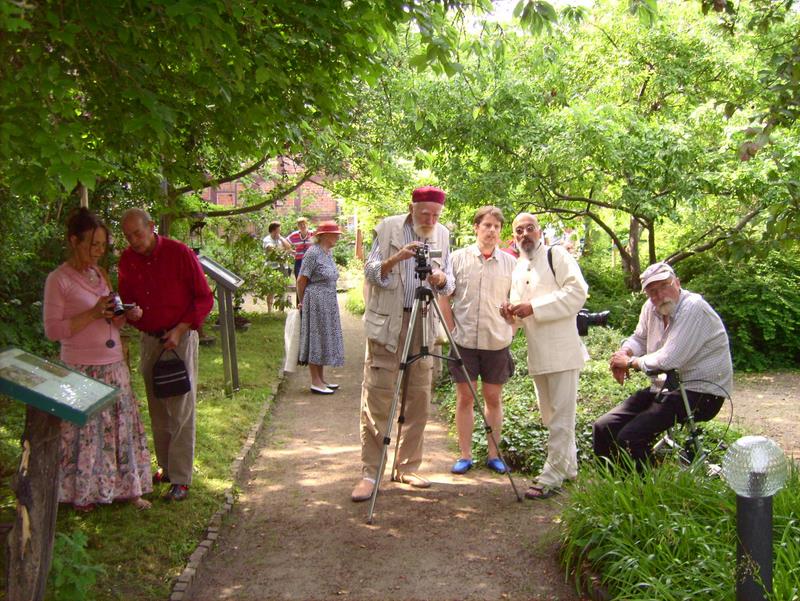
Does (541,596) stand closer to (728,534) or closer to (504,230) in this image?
(728,534)

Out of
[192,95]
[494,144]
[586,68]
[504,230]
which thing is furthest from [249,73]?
[586,68]

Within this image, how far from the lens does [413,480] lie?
6180 millimetres

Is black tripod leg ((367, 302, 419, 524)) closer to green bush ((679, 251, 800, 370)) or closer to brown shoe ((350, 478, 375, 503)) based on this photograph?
brown shoe ((350, 478, 375, 503))

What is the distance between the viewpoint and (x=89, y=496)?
5219 mm

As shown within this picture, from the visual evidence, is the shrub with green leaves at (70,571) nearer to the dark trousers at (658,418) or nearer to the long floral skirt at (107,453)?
the long floral skirt at (107,453)

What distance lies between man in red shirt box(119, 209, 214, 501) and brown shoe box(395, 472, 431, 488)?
1536mm

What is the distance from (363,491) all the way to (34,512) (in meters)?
2.71

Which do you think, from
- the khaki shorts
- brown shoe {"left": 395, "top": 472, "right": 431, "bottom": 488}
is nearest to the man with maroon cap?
brown shoe {"left": 395, "top": 472, "right": 431, "bottom": 488}

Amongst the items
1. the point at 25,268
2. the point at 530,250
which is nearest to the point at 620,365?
the point at 530,250

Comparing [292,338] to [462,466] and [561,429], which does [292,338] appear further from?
[561,429]

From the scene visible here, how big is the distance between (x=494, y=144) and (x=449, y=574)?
302 inches

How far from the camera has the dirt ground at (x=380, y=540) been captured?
179 inches

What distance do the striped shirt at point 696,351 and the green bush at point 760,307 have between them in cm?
748

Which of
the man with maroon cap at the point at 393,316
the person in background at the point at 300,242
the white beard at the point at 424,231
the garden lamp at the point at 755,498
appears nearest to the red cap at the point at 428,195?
the man with maroon cap at the point at 393,316
